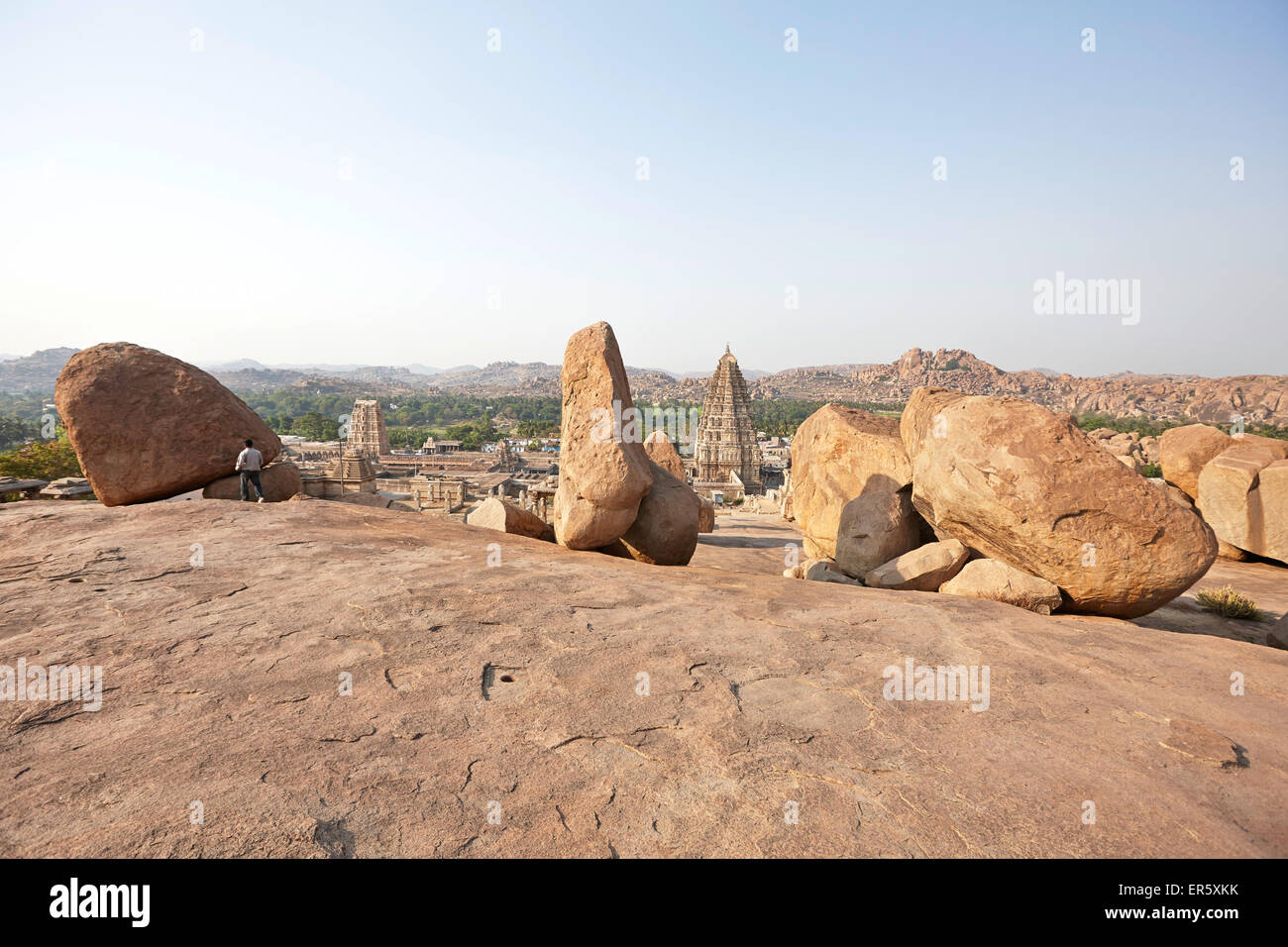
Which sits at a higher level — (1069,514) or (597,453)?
(597,453)

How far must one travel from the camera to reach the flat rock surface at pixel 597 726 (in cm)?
194

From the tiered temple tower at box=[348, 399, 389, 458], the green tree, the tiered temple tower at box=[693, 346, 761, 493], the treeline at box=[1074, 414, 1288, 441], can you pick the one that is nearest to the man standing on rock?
the green tree

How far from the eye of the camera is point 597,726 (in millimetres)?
2543

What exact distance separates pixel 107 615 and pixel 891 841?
417 cm

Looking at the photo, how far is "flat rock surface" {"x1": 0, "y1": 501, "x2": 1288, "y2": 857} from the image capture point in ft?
6.36

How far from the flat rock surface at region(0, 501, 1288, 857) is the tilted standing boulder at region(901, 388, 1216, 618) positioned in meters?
0.47

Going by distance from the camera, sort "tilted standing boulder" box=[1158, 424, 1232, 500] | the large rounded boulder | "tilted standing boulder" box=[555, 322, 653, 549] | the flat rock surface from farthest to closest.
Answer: "tilted standing boulder" box=[1158, 424, 1232, 500], the large rounded boulder, "tilted standing boulder" box=[555, 322, 653, 549], the flat rock surface

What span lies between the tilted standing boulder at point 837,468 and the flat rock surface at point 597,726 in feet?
8.54

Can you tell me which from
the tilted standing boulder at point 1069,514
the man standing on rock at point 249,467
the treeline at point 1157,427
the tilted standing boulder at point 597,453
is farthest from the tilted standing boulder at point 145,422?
the treeline at point 1157,427

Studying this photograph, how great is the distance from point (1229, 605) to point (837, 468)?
3.63 metres

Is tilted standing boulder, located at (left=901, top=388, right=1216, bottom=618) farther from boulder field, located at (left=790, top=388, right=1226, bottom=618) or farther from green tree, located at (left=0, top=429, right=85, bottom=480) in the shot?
green tree, located at (left=0, top=429, right=85, bottom=480)

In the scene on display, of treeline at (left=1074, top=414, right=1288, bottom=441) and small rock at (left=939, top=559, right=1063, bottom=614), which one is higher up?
small rock at (left=939, top=559, right=1063, bottom=614)

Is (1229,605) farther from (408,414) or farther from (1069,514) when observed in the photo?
(408,414)

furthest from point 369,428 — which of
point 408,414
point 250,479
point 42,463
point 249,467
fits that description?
point 408,414
